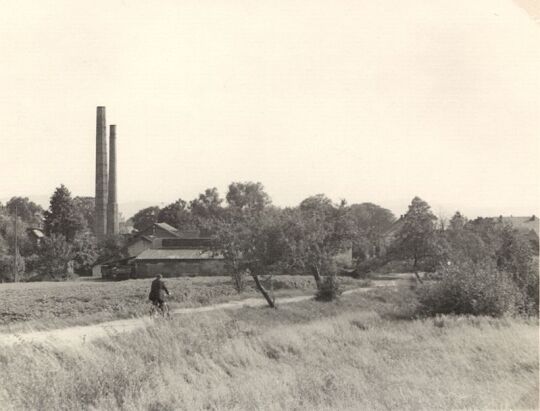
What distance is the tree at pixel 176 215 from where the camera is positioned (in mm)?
83062

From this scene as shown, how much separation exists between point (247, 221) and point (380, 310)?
7757mm

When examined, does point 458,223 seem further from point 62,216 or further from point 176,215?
point 176,215

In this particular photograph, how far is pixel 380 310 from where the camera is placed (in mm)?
24844

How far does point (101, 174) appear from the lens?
59438 millimetres

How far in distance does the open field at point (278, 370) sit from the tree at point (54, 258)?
36908 millimetres

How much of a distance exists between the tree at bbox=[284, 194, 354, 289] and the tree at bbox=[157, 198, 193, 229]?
155 ft

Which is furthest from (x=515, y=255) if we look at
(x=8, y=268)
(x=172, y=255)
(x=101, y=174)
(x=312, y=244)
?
(x=101, y=174)

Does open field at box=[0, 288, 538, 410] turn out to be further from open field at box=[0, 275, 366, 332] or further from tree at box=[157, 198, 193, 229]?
tree at box=[157, 198, 193, 229]

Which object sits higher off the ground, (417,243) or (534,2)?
(534,2)

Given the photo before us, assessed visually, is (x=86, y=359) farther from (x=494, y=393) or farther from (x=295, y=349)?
(x=494, y=393)

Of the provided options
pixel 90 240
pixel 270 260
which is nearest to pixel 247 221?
pixel 270 260

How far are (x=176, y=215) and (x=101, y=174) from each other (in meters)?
25.5

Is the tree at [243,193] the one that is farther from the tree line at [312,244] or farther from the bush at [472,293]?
the bush at [472,293]

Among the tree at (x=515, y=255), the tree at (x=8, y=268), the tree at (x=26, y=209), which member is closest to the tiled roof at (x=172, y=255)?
the tree at (x=8, y=268)
